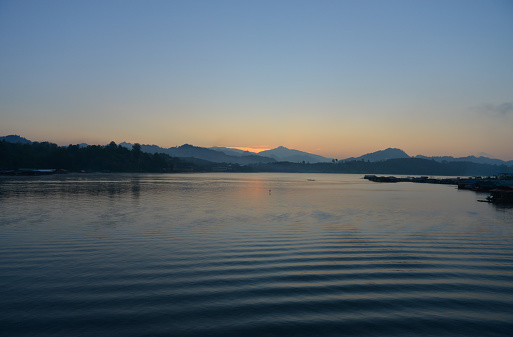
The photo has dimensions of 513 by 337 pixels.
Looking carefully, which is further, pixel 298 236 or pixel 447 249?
pixel 298 236

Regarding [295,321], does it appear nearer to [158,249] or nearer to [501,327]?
[501,327]

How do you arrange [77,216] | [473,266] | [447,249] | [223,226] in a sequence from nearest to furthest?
[473,266], [447,249], [223,226], [77,216]

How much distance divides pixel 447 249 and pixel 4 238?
30.7 metres

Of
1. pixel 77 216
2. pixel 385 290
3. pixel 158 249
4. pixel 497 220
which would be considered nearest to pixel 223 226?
pixel 158 249

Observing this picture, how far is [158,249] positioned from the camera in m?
22.1

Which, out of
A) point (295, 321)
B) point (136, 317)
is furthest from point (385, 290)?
point (136, 317)

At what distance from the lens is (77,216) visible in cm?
3606

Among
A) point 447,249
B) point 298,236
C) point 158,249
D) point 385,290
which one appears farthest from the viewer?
point 298,236

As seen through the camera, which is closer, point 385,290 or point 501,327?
point 501,327

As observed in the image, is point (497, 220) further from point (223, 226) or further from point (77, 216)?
point (77, 216)

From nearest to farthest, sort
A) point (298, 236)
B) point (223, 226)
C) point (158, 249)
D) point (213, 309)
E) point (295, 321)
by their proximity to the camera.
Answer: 1. point (295, 321)
2. point (213, 309)
3. point (158, 249)
4. point (298, 236)
5. point (223, 226)

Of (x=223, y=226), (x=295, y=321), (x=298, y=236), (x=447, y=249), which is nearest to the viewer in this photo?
(x=295, y=321)

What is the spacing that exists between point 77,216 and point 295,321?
31.3 metres

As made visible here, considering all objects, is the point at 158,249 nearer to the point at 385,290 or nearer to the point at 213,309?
the point at 213,309
